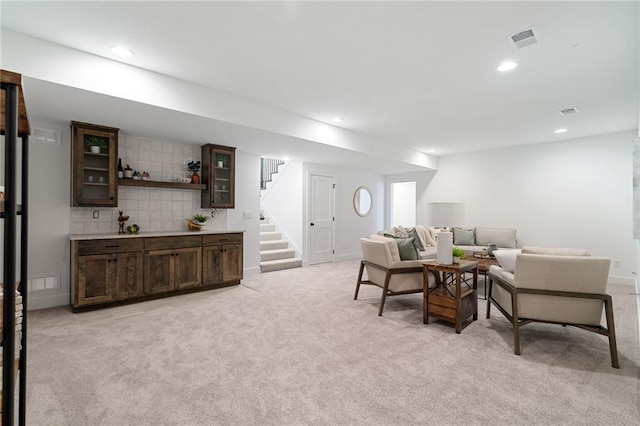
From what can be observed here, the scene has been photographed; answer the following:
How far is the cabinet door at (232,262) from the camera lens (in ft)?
15.9

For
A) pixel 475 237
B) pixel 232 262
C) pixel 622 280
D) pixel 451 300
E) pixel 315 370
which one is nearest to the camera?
pixel 315 370

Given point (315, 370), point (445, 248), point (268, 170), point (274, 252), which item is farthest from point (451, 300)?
point (268, 170)

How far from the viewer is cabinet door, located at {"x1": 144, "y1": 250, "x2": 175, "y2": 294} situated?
4051 mm

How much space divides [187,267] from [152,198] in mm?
1213

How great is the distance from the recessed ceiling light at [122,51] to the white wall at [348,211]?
4.29 meters

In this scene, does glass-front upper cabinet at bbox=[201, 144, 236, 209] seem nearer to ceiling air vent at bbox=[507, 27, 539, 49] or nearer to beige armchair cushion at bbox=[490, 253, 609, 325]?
ceiling air vent at bbox=[507, 27, 539, 49]

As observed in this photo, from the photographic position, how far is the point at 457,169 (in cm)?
744

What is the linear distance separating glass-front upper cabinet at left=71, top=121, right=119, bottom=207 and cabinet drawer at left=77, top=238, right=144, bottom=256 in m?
0.53

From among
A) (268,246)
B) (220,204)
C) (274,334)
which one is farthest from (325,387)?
(268,246)

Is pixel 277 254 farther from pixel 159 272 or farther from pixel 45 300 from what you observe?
pixel 45 300

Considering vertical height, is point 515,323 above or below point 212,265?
below

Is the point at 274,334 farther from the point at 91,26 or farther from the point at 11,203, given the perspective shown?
the point at 91,26

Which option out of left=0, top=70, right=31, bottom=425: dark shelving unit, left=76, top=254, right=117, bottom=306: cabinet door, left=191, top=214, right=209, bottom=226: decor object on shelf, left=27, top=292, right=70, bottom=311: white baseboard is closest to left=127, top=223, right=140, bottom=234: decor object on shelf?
left=76, top=254, right=117, bottom=306: cabinet door

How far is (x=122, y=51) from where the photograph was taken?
2.79 m
